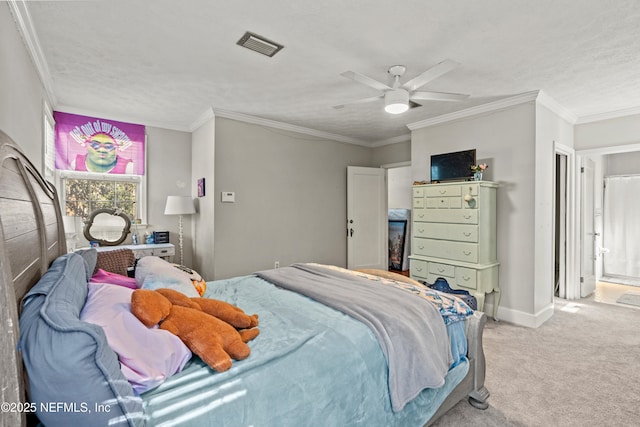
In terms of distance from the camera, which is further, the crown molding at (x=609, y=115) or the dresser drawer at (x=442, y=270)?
the crown molding at (x=609, y=115)

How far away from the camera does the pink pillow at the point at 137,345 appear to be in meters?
1.07

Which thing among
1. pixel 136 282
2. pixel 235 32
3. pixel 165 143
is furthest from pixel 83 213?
pixel 235 32

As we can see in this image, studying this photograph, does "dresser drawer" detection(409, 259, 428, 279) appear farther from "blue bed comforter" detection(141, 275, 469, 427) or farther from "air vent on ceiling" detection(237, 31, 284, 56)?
"air vent on ceiling" detection(237, 31, 284, 56)

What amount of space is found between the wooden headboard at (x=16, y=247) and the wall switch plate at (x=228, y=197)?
7.26 ft

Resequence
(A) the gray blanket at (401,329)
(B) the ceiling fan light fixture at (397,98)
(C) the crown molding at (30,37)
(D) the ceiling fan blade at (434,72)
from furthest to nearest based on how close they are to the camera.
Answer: (B) the ceiling fan light fixture at (397,98) < (D) the ceiling fan blade at (434,72) < (C) the crown molding at (30,37) < (A) the gray blanket at (401,329)

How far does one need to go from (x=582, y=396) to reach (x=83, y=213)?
17.9 ft

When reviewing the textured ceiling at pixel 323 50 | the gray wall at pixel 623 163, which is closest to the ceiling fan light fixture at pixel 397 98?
the textured ceiling at pixel 323 50

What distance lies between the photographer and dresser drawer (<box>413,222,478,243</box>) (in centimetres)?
356

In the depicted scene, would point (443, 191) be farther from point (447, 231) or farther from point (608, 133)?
point (608, 133)

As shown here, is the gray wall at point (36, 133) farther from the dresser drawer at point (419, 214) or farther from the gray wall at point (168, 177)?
the dresser drawer at point (419, 214)

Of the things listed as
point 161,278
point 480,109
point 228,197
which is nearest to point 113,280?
point 161,278

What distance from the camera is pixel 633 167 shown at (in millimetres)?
5555

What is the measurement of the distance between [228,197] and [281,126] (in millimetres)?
1341

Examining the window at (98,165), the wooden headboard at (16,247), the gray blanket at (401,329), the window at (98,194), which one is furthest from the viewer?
the window at (98,194)
